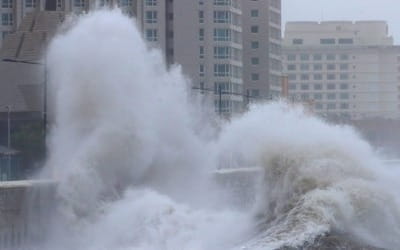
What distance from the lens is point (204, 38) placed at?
82.5 metres

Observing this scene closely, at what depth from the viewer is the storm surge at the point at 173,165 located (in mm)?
24203

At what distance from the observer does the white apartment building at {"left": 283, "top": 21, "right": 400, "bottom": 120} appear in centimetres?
12938

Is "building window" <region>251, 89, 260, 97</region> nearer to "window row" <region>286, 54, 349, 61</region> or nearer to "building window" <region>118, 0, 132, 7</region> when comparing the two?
"building window" <region>118, 0, 132, 7</region>

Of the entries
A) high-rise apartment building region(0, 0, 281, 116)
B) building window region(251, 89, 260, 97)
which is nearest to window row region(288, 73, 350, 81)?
high-rise apartment building region(0, 0, 281, 116)

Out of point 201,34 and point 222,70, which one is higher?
point 201,34

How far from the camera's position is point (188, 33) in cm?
8156

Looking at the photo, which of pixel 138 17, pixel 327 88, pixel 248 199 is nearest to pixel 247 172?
pixel 248 199

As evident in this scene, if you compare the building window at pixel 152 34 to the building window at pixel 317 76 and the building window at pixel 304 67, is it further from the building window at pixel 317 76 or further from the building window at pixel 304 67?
the building window at pixel 317 76

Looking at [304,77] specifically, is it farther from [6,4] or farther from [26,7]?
[26,7]

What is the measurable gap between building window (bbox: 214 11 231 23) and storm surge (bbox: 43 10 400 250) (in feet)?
165

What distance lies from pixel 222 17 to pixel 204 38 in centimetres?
226

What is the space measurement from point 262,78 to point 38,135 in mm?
38367

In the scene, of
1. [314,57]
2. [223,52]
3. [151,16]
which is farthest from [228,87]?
[314,57]

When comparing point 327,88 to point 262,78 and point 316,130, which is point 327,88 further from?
point 316,130
